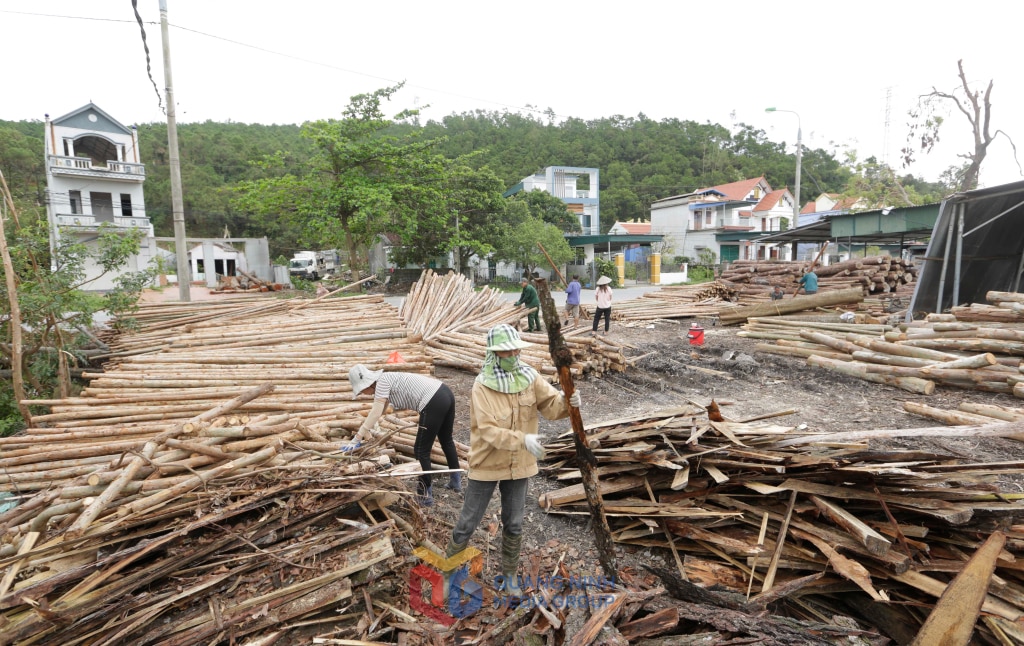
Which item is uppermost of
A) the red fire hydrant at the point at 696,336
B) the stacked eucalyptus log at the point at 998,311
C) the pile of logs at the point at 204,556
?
the stacked eucalyptus log at the point at 998,311

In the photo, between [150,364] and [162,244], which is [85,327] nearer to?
[150,364]

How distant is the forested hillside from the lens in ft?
144

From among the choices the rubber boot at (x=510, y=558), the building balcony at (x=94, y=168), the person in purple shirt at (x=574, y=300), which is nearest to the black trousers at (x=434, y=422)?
the rubber boot at (x=510, y=558)

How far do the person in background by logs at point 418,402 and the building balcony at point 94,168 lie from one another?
34929 mm

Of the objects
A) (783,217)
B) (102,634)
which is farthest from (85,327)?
(783,217)

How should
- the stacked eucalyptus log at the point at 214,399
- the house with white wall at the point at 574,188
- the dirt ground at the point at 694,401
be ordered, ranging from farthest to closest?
the house with white wall at the point at 574,188 < the stacked eucalyptus log at the point at 214,399 < the dirt ground at the point at 694,401

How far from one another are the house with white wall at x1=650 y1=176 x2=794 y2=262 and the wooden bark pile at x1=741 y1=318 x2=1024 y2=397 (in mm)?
31265

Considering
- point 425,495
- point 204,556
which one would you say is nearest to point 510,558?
point 425,495

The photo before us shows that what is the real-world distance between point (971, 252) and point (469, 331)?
12.2m

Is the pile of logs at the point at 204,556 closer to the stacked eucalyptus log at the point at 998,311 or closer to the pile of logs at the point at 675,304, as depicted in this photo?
the stacked eucalyptus log at the point at 998,311

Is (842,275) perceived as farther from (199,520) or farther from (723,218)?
(723,218)

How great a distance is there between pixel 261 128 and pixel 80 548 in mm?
58285

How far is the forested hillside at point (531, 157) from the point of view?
144 feet

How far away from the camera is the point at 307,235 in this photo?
2427cm
